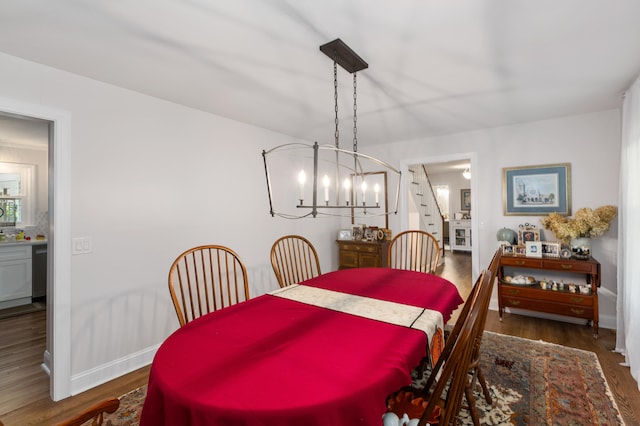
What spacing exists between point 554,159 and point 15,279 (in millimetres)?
6865

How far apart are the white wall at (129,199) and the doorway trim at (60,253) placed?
1.5 inches

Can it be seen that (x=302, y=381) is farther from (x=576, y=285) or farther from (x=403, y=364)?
(x=576, y=285)

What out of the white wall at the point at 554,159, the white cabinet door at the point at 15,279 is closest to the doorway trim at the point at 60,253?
the white cabinet door at the point at 15,279

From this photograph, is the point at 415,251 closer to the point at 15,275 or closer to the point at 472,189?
the point at 472,189

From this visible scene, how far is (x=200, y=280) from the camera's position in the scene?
298 cm

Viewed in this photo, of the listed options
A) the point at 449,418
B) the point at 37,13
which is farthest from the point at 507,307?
the point at 37,13

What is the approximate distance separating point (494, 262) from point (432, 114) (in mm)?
2257

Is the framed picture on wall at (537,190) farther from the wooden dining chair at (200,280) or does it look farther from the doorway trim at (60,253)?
the doorway trim at (60,253)

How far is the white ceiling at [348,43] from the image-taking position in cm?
155

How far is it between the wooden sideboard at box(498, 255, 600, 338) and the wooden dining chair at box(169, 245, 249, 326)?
2.91 meters

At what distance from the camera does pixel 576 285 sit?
326cm

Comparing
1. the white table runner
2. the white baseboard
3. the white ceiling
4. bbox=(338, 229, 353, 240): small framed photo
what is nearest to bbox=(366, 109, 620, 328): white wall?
the white ceiling

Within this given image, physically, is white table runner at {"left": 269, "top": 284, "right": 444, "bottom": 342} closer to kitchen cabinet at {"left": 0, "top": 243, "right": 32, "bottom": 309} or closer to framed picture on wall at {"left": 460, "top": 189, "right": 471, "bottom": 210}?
kitchen cabinet at {"left": 0, "top": 243, "right": 32, "bottom": 309}

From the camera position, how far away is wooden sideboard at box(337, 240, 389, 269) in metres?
4.31
